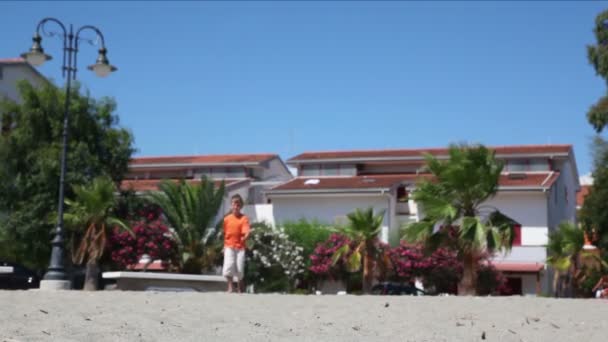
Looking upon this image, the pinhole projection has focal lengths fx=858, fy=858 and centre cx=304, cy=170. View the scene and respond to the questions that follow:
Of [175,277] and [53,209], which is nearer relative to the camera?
[175,277]

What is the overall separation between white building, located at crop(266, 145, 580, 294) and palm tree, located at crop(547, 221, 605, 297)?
14.5 ft

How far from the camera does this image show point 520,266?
45.1m

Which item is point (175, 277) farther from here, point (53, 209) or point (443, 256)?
point (443, 256)

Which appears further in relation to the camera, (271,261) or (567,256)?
(567,256)

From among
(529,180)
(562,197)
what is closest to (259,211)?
(529,180)

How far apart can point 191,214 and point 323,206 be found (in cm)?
1667

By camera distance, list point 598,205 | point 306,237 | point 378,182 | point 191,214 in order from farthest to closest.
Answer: point 378,182 → point 598,205 → point 306,237 → point 191,214

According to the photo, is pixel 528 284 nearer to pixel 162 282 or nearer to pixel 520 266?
pixel 520 266

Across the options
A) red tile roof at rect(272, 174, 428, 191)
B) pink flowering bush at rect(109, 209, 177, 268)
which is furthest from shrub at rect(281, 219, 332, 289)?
pink flowering bush at rect(109, 209, 177, 268)

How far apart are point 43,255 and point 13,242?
153 cm

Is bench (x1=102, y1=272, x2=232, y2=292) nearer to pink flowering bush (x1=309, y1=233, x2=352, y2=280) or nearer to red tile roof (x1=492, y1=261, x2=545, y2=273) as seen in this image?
pink flowering bush (x1=309, y1=233, x2=352, y2=280)

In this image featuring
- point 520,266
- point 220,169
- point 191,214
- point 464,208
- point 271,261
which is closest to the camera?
point 464,208

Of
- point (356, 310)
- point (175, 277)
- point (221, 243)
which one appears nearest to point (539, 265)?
point (221, 243)

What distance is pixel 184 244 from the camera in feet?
110
